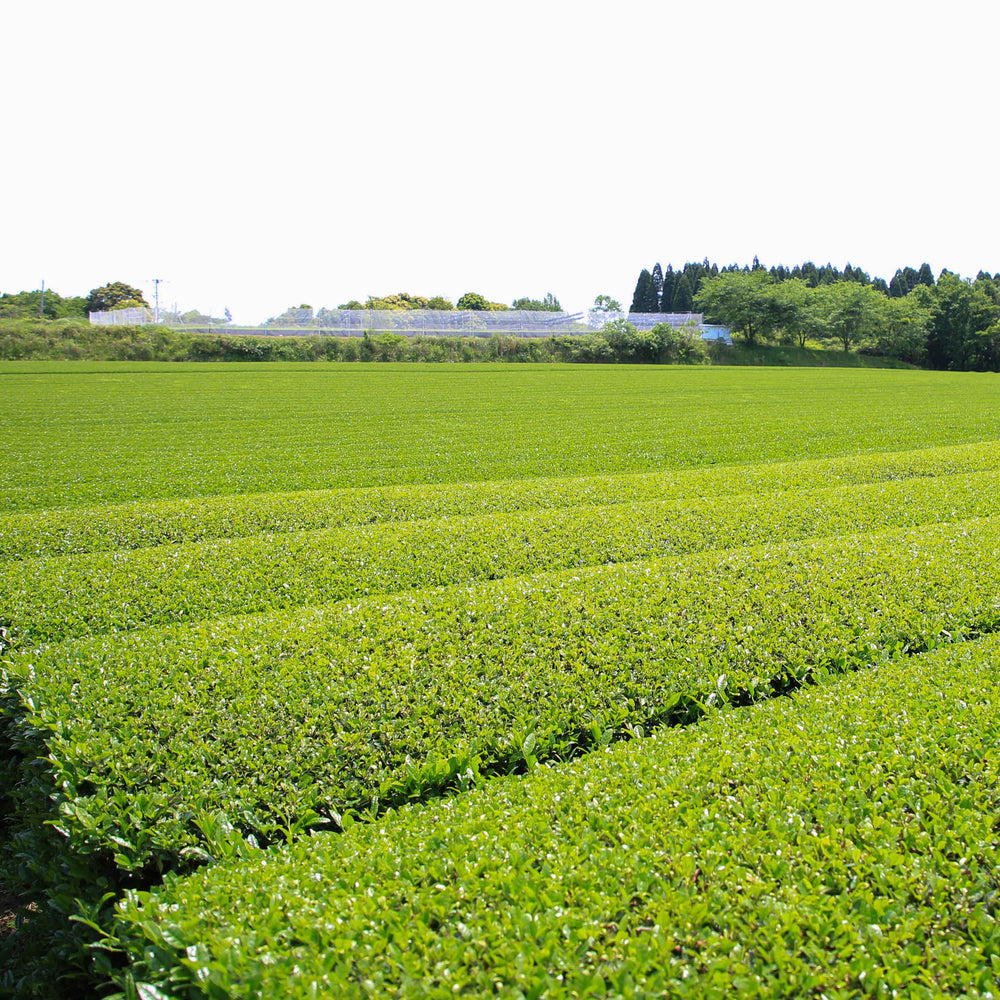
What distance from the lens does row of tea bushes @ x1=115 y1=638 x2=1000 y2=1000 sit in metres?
2.23

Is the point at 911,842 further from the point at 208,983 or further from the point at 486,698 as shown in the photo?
the point at 208,983

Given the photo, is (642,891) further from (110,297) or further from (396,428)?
(110,297)

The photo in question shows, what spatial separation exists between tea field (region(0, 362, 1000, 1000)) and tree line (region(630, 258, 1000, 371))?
62.4 meters

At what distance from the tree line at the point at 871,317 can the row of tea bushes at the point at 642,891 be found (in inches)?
2682

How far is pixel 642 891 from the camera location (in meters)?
2.54

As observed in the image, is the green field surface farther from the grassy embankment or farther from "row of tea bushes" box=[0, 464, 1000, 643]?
the grassy embankment

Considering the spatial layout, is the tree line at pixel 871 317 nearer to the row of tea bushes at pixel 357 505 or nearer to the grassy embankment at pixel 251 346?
the grassy embankment at pixel 251 346

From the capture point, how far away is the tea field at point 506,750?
2375mm

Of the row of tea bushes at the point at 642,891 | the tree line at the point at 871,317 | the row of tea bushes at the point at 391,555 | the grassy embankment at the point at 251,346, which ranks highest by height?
the tree line at the point at 871,317

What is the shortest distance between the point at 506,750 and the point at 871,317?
74.8m

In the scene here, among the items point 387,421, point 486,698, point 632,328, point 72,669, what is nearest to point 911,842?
point 486,698

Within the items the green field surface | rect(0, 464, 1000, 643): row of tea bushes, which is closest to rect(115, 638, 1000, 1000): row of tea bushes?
rect(0, 464, 1000, 643): row of tea bushes

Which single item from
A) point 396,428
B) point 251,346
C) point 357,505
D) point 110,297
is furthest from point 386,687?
point 110,297

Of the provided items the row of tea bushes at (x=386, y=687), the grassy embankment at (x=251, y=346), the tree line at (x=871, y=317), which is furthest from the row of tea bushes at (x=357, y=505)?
the tree line at (x=871, y=317)
